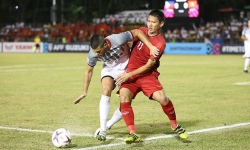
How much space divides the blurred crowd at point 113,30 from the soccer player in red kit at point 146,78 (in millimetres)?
34717

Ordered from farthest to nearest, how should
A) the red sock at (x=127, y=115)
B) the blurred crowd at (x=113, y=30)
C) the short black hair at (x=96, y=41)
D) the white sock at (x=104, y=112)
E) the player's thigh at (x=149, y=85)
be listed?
the blurred crowd at (x=113, y=30), the player's thigh at (x=149, y=85), the white sock at (x=104, y=112), the red sock at (x=127, y=115), the short black hair at (x=96, y=41)

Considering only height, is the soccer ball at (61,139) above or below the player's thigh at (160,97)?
below

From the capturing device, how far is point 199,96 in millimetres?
13727

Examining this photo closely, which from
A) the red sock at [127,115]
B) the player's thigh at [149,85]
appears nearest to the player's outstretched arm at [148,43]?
the player's thigh at [149,85]

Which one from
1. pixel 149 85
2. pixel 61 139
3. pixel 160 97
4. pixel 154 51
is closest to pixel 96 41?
pixel 154 51

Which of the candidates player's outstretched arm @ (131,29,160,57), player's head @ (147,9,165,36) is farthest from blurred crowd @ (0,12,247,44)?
player's outstretched arm @ (131,29,160,57)

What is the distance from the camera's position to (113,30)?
161ft

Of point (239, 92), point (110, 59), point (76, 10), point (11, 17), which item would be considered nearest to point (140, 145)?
point (110, 59)

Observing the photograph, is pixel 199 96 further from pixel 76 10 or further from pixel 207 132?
pixel 76 10

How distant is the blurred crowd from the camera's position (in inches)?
1740

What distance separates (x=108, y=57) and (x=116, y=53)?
0.14 m

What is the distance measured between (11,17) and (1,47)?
8.41 m

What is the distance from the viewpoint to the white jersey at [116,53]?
780 centimetres

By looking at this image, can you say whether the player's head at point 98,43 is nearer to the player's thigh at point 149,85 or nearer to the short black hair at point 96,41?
the short black hair at point 96,41
